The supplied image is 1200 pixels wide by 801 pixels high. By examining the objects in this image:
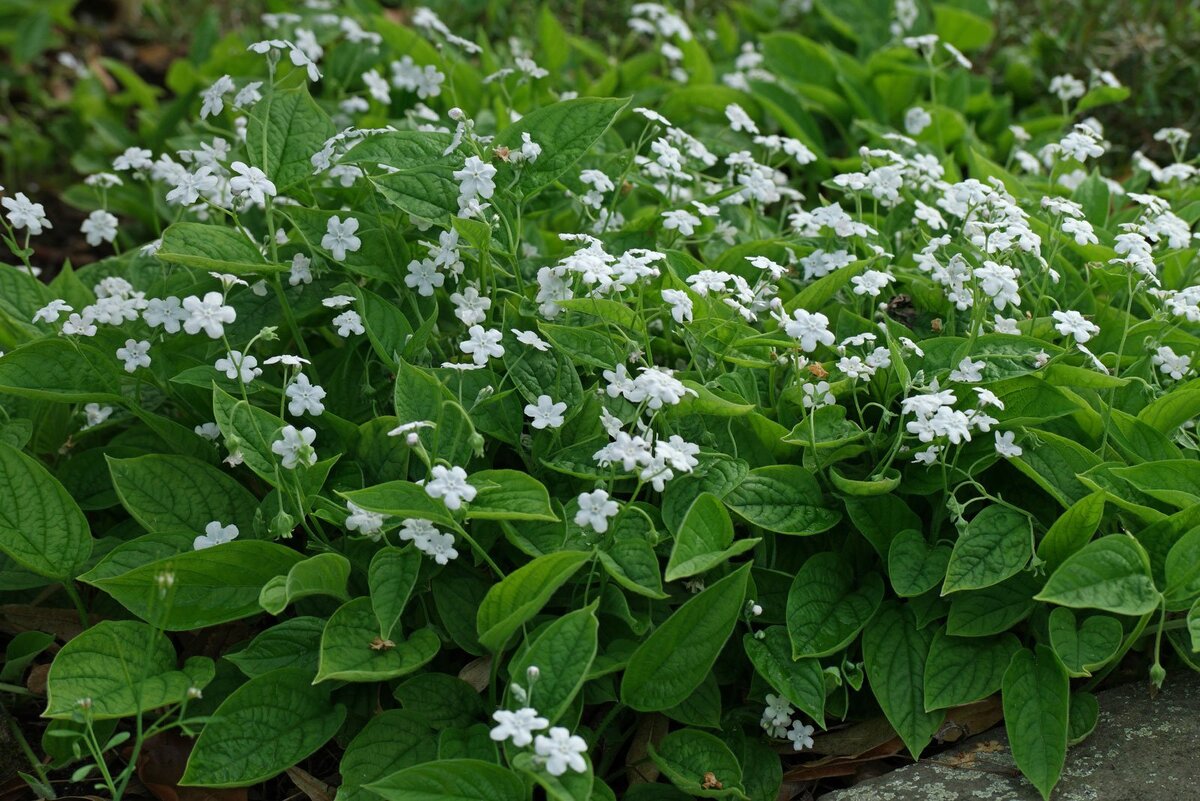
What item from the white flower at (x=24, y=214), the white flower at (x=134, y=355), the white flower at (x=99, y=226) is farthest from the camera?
the white flower at (x=99, y=226)

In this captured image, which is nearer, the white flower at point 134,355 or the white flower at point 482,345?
the white flower at point 482,345

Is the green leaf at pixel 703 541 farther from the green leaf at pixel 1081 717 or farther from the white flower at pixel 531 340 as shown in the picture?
the green leaf at pixel 1081 717

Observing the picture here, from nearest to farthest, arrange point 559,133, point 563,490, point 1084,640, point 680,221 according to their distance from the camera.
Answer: point 1084,640, point 563,490, point 559,133, point 680,221

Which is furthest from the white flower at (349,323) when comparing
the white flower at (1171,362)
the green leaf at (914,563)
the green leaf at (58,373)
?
the white flower at (1171,362)

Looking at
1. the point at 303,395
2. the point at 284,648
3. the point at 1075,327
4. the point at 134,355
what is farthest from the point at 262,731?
the point at 1075,327

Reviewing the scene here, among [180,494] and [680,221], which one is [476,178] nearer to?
[680,221]

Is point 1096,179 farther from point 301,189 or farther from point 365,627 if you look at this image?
point 365,627
